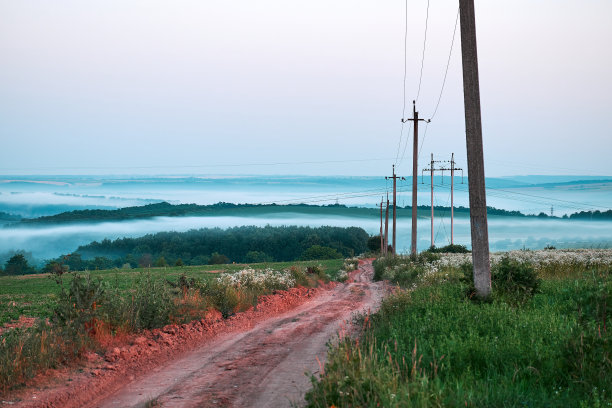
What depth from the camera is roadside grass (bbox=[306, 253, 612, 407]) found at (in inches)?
227

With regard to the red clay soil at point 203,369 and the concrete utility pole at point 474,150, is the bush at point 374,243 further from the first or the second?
the concrete utility pole at point 474,150

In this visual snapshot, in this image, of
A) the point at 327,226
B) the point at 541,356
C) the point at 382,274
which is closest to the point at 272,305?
the point at 541,356

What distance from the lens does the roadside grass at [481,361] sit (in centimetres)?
A: 575

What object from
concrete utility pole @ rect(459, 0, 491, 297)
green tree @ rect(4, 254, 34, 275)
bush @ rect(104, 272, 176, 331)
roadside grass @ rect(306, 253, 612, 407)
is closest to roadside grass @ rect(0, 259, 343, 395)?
bush @ rect(104, 272, 176, 331)

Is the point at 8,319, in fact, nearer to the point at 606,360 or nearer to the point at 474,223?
the point at 474,223

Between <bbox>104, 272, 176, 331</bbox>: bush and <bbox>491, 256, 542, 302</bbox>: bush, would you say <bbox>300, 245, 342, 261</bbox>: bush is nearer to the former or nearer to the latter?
<bbox>491, 256, 542, 302</bbox>: bush

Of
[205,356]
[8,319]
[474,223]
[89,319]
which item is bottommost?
[8,319]

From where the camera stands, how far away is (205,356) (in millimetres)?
10586

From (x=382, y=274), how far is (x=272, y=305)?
17415 millimetres

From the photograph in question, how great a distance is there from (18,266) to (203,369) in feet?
313

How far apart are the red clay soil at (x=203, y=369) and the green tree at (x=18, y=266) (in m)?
88.8

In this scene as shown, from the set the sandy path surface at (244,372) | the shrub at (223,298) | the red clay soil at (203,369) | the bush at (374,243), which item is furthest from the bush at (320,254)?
the sandy path surface at (244,372)

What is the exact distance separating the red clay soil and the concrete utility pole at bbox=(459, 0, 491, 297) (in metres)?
3.76

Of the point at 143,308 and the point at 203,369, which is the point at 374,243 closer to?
the point at 143,308
